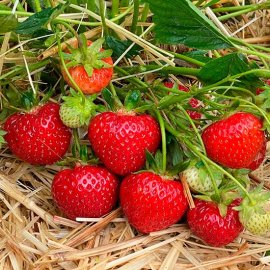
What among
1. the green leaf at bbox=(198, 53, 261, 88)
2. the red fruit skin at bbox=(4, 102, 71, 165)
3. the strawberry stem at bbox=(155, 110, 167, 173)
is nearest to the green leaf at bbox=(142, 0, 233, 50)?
the green leaf at bbox=(198, 53, 261, 88)

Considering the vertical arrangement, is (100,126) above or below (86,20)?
below

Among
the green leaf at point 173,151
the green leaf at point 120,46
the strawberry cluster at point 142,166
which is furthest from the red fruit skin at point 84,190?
the green leaf at point 120,46

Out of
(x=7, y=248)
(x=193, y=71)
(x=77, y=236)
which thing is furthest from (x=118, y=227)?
(x=193, y=71)

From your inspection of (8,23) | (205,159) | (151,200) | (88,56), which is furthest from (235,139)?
(8,23)

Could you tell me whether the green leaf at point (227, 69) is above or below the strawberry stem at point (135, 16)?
below

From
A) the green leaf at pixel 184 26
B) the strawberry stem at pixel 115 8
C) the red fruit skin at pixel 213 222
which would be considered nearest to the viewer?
the green leaf at pixel 184 26

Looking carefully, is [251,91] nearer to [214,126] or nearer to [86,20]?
[214,126]

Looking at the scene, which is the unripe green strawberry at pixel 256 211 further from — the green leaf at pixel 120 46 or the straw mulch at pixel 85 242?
the green leaf at pixel 120 46
